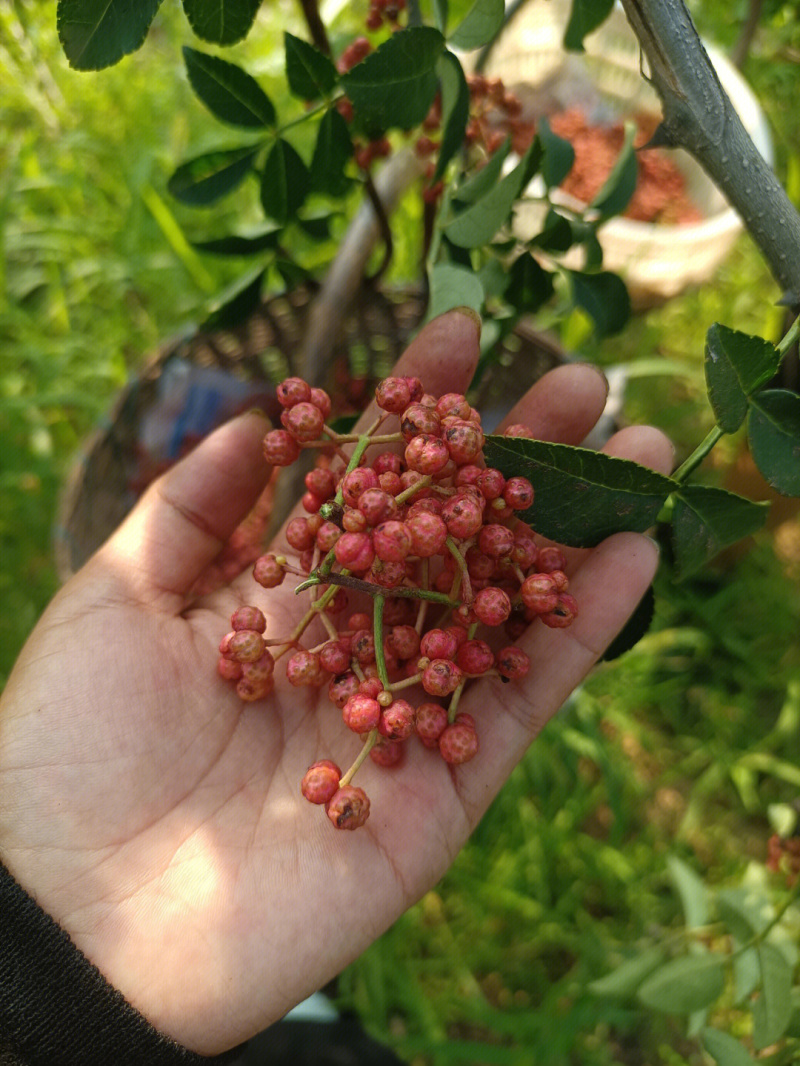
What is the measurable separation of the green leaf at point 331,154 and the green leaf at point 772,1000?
1.31 meters

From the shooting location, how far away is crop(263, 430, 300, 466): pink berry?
1.08 m

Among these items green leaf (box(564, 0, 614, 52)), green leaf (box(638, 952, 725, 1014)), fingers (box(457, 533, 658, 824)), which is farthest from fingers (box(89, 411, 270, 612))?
green leaf (box(638, 952, 725, 1014))

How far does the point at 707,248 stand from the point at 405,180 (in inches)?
45.6

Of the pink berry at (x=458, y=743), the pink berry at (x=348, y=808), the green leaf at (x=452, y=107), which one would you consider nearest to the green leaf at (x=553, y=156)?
the green leaf at (x=452, y=107)

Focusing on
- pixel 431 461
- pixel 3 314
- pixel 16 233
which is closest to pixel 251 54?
pixel 16 233

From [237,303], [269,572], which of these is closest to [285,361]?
[237,303]

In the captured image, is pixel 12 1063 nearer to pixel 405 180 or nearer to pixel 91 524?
pixel 91 524

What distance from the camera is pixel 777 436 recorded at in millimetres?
938

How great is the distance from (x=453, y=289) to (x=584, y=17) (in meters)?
0.43

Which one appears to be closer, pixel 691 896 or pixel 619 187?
pixel 619 187

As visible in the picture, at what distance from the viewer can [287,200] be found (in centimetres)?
130

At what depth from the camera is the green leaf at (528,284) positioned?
134cm

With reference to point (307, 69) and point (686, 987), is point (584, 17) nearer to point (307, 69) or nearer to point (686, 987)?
point (307, 69)

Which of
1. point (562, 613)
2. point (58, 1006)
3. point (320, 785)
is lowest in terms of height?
point (58, 1006)
